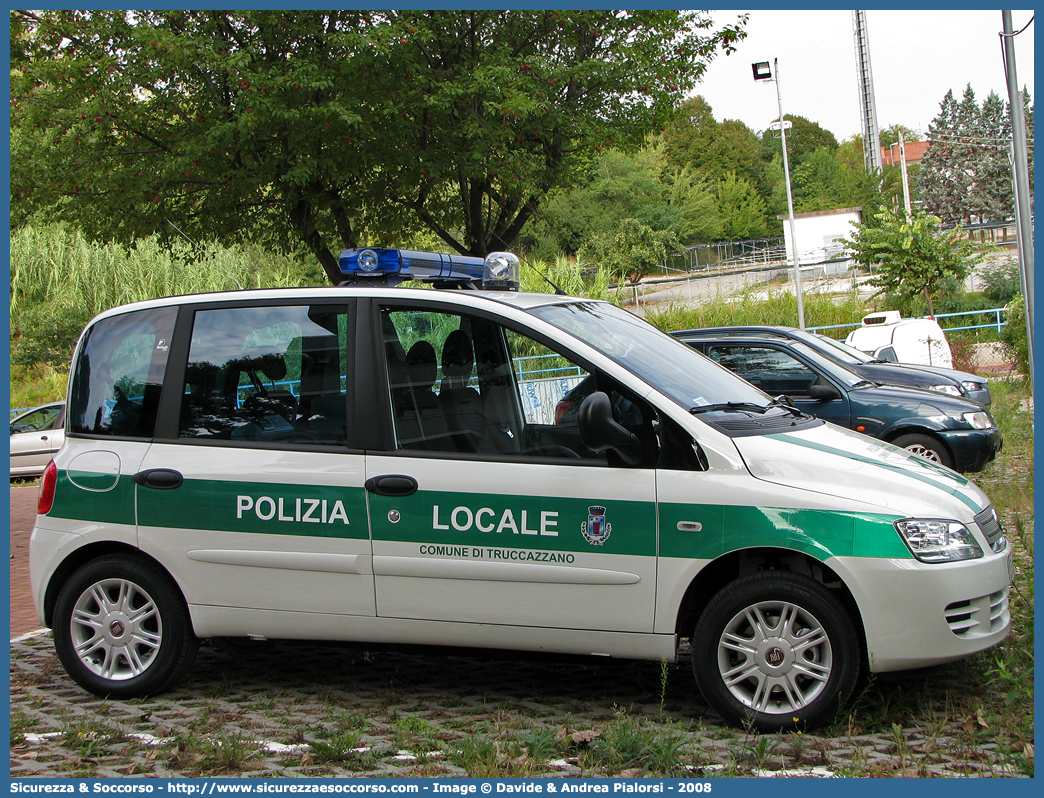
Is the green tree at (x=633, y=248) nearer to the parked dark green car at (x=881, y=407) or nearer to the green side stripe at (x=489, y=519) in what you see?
the parked dark green car at (x=881, y=407)

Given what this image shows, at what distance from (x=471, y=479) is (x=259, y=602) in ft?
4.10

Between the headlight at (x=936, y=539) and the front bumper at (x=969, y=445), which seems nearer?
the headlight at (x=936, y=539)

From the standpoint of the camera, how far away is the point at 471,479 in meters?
4.54

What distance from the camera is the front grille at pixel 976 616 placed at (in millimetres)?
4137

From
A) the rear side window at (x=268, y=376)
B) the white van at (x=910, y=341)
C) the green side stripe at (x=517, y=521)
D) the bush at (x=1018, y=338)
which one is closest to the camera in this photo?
the green side stripe at (x=517, y=521)

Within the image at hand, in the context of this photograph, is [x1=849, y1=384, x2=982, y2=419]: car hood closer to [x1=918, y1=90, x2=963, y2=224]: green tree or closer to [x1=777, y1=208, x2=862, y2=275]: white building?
[x1=777, y1=208, x2=862, y2=275]: white building

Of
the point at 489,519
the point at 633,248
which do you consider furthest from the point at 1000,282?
the point at 489,519

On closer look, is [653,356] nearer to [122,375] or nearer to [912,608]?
[912,608]

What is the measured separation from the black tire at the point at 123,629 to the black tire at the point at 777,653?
100 inches

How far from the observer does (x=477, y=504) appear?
451cm

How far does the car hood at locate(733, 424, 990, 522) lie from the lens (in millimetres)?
4199

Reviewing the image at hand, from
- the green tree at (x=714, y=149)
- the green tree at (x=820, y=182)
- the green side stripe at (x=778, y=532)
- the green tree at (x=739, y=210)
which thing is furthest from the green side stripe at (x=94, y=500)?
the green tree at (x=714, y=149)

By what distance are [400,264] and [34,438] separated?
15.8 m

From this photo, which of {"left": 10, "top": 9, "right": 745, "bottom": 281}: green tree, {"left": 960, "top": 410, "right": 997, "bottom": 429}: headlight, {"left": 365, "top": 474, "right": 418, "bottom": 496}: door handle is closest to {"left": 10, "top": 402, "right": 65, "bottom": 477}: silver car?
{"left": 10, "top": 9, "right": 745, "bottom": 281}: green tree
